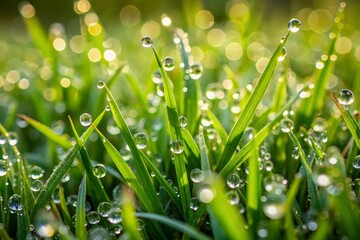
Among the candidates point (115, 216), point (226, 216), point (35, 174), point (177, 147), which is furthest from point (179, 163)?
point (35, 174)

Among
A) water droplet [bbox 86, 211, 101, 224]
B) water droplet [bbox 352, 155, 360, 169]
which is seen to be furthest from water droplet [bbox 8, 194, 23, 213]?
water droplet [bbox 352, 155, 360, 169]

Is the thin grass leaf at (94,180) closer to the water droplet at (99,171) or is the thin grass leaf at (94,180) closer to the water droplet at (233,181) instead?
the water droplet at (99,171)

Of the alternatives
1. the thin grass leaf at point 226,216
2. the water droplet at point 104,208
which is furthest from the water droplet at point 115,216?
the thin grass leaf at point 226,216

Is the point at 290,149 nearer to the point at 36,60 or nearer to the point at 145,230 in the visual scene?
the point at 145,230

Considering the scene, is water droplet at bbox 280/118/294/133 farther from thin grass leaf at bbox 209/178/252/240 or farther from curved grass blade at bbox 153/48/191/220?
thin grass leaf at bbox 209/178/252/240

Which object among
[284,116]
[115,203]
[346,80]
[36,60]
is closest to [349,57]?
[346,80]

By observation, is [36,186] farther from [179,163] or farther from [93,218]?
[179,163]
